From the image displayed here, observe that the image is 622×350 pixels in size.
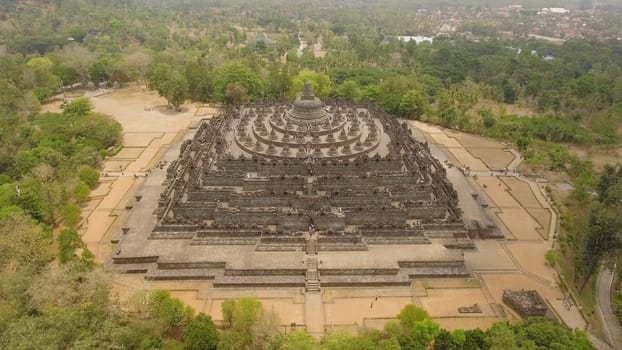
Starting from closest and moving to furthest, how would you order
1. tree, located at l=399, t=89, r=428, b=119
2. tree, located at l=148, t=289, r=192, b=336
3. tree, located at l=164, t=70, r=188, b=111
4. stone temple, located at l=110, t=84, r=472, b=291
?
tree, located at l=148, t=289, r=192, b=336, stone temple, located at l=110, t=84, r=472, b=291, tree, located at l=399, t=89, r=428, b=119, tree, located at l=164, t=70, r=188, b=111

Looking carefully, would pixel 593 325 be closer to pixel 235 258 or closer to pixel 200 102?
→ pixel 235 258

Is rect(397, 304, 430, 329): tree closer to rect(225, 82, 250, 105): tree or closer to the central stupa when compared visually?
the central stupa

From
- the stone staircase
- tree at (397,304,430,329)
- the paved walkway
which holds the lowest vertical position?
the paved walkway

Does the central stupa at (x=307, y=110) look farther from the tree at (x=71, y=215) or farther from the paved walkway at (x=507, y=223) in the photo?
the tree at (x=71, y=215)

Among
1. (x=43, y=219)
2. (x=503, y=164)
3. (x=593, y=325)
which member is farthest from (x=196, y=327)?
(x=503, y=164)

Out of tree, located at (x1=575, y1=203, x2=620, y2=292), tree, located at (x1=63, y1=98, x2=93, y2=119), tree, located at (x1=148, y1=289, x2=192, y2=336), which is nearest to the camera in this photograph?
tree, located at (x1=148, y1=289, x2=192, y2=336)

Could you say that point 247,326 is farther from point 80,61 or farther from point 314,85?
point 80,61

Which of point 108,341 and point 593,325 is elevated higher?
point 108,341

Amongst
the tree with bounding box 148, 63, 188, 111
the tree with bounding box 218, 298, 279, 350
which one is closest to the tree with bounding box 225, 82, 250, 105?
the tree with bounding box 148, 63, 188, 111
